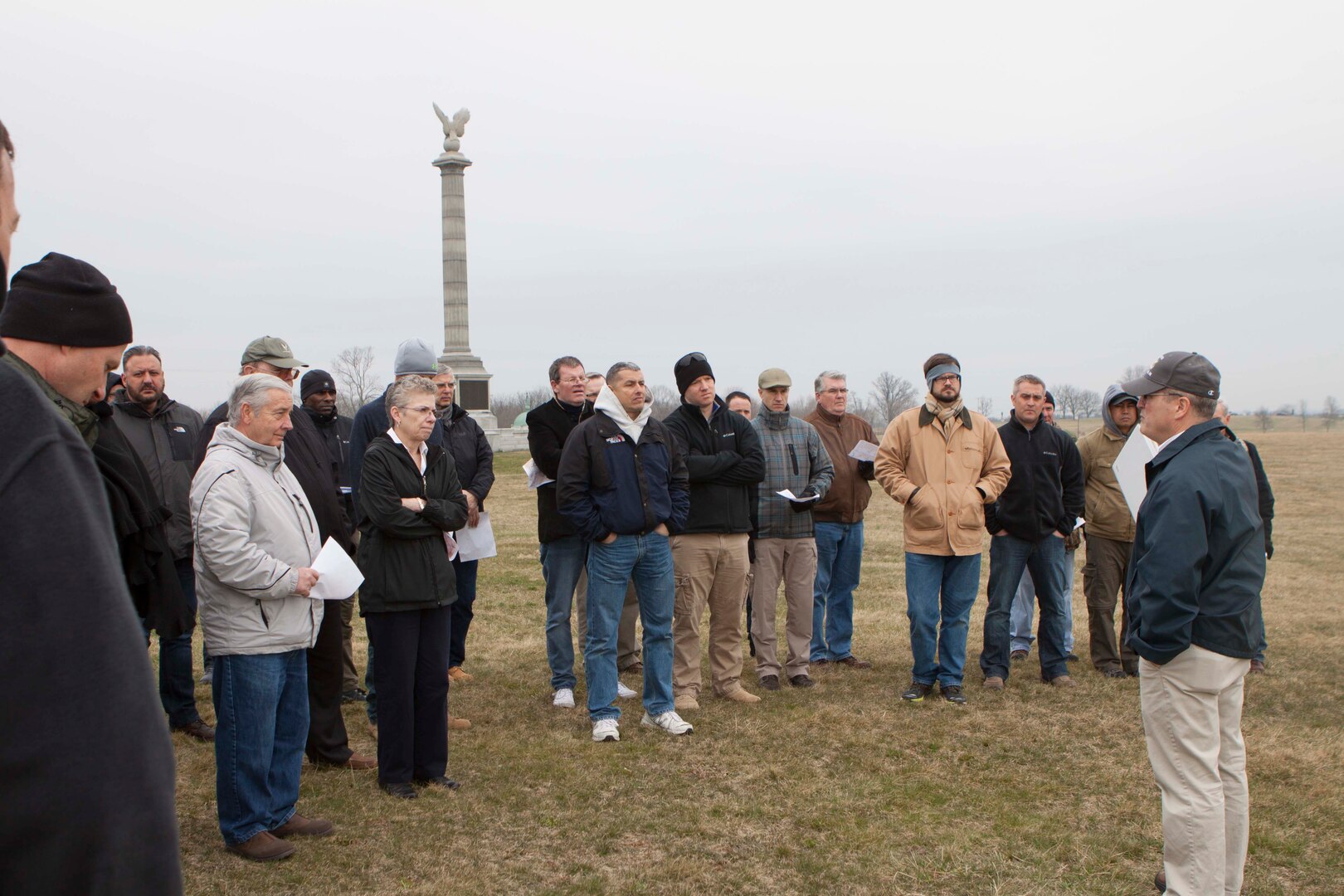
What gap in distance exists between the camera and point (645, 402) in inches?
252

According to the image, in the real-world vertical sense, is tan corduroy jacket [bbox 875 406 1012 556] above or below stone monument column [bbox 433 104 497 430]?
below

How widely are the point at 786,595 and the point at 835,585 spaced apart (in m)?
0.77

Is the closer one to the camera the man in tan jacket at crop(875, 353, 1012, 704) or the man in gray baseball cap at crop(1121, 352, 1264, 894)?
the man in gray baseball cap at crop(1121, 352, 1264, 894)

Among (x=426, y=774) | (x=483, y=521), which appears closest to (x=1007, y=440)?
(x=483, y=521)

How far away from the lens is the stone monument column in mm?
34281

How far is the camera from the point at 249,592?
14.2 feet

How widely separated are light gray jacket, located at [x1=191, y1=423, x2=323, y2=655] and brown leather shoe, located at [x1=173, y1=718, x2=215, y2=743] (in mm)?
1850

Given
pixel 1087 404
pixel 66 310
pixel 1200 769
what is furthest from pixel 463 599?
pixel 1087 404

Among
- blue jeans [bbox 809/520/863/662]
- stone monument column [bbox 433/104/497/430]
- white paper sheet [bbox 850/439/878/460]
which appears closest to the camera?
white paper sheet [bbox 850/439/878/460]

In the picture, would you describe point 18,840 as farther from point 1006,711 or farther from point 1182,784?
point 1006,711

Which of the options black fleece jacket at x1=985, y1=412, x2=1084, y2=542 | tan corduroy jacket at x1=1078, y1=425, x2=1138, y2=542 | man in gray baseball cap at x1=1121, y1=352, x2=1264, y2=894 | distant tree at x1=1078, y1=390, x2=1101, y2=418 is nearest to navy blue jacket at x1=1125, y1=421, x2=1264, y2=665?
man in gray baseball cap at x1=1121, y1=352, x2=1264, y2=894

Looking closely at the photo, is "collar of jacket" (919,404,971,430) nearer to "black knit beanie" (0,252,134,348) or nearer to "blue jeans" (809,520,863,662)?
"blue jeans" (809,520,863,662)

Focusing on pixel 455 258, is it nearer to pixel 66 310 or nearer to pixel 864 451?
pixel 864 451

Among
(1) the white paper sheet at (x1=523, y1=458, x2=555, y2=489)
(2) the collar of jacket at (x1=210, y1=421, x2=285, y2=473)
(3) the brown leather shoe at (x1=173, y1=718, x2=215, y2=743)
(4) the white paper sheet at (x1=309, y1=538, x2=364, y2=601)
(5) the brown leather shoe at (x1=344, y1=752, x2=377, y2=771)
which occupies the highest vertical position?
(2) the collar of jacket at (x1=210, y1=421, x2=285, y2=473)
